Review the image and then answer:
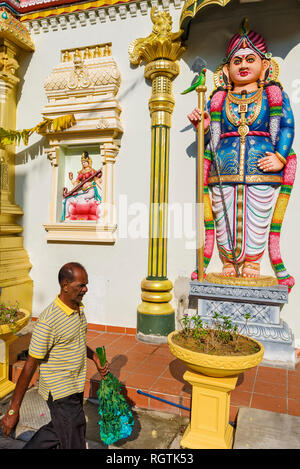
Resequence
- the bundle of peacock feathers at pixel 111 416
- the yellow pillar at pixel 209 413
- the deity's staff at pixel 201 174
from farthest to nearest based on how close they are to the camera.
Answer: the deity's staff at pixel 201 174, the yellow pillar at pixel 209 413, the bundle of peacock feathers at pixel 111 416

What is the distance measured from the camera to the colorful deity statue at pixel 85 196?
641cm

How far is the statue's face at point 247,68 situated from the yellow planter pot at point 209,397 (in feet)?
13.3

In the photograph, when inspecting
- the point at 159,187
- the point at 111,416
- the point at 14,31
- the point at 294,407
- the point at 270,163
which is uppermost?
the point at 14,31

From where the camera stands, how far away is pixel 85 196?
648 centimetres

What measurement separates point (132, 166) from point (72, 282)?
3.90 metres

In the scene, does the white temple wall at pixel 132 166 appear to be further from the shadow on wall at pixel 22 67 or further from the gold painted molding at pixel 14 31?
the gold painted molding at pixel 14 31

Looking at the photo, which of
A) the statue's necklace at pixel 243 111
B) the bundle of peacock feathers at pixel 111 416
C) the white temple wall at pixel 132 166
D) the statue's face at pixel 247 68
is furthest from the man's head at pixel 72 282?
the statue's face at pixel 247 68

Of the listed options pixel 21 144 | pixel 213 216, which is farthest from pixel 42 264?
pixel 213 216

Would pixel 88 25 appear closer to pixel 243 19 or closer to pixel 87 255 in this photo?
pixel 243 19

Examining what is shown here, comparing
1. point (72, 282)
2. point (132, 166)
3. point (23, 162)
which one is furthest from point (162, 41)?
point (72, 282)

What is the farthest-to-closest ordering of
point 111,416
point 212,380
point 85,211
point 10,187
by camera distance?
point 10,187 < point 85,211 < point 212,380 < point 111,416

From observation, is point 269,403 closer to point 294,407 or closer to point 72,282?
point 294,407

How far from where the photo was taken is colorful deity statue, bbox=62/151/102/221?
6406 millimetres

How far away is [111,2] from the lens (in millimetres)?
6141
